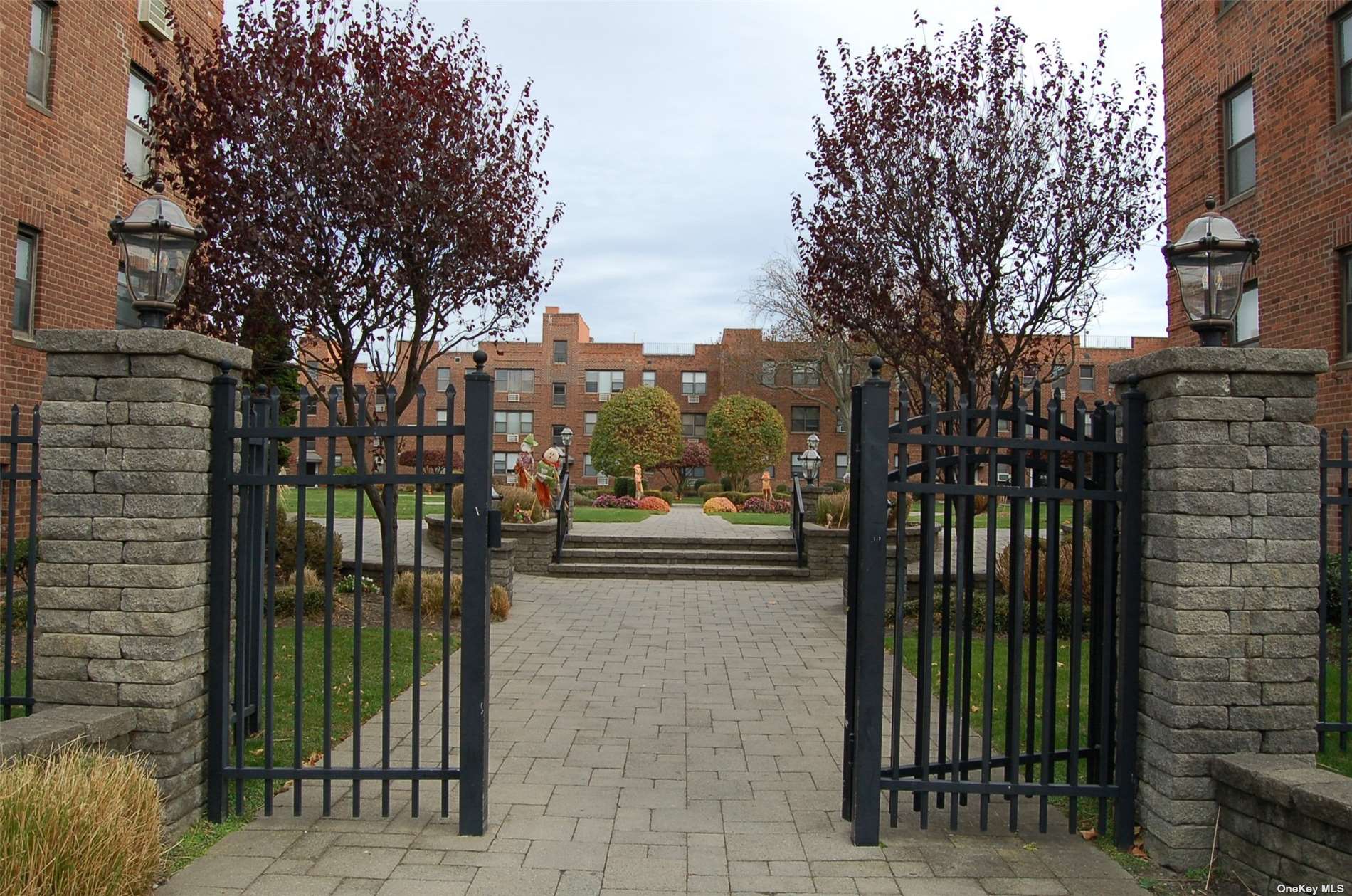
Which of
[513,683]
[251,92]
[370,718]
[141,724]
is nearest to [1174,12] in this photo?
[251,92]

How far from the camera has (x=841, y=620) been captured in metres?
11.0

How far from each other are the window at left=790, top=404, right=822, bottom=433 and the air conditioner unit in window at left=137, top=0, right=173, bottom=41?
130 feet

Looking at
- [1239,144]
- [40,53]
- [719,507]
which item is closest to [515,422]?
[719,507]

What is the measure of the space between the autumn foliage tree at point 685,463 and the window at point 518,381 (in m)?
10.6

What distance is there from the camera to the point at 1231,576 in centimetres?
393

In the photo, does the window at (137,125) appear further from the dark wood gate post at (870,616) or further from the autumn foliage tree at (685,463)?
the autumn foliage tree at (685,463)

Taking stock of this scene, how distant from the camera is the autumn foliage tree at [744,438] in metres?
43.9

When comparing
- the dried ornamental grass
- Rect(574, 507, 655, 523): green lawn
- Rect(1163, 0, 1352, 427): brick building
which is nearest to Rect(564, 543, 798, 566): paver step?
Rect(574, 507, 655, 523): green lawn

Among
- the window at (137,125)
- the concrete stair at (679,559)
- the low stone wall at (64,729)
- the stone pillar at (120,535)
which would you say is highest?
the window at (137,125)

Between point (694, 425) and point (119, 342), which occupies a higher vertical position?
point (694, 425)

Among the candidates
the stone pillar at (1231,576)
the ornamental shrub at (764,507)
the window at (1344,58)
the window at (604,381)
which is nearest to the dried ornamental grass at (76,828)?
the stone pillar at (1231,576)

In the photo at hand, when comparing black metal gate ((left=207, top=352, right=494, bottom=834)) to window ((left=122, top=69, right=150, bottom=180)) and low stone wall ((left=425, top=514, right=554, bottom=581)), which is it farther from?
window ((left=122, top=69, right=150, bottom=180))

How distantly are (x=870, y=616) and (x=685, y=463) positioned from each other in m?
42.3

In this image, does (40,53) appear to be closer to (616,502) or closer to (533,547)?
(533,547)
